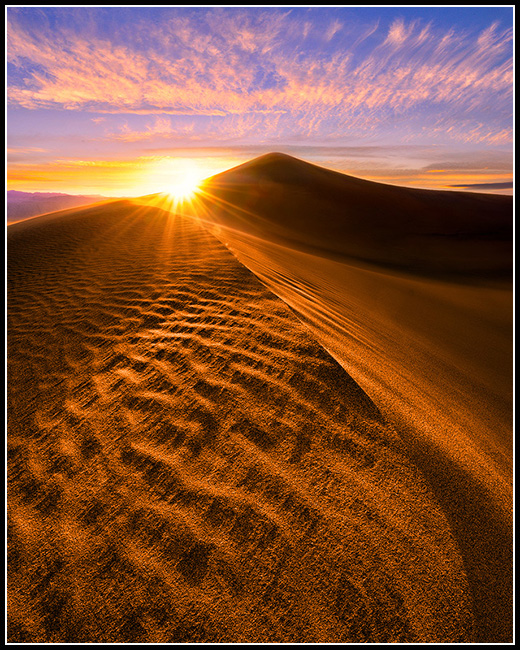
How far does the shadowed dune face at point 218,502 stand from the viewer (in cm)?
177

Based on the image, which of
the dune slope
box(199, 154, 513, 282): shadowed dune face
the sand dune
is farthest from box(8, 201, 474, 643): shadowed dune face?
box(199, 154, 513, 282): shadowed dune face

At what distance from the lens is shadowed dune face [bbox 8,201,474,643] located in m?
1.77

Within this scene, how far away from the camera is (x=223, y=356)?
332 cm

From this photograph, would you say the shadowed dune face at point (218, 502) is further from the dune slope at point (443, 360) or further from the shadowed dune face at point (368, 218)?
the shadowed dune face at point (368, 218)

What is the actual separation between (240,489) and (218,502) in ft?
0.53

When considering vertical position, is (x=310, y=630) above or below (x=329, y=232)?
below

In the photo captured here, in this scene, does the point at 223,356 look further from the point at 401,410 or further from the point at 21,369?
the point at 21,369

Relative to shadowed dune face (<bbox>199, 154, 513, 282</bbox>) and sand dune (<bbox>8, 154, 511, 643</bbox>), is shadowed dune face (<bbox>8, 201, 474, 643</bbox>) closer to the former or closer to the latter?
sand dune (<bbox>8, 154, 511, 643</bbox>)

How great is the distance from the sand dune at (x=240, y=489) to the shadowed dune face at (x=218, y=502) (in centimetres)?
1

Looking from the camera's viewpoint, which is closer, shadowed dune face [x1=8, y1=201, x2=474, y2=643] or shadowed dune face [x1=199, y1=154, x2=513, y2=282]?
shadowed dune face [x1=8, y1=201, x2=474, y2=643]

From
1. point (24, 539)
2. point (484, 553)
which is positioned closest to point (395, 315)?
point (484, 553)

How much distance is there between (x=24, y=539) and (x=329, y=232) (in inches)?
835

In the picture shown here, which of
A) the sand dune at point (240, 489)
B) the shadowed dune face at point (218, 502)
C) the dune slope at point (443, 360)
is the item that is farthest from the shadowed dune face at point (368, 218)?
the shadowed dune face at point (218, 502)

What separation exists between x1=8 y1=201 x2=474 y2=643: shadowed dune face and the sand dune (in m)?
0.01
